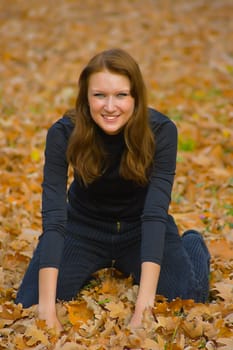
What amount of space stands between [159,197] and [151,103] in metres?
4.43

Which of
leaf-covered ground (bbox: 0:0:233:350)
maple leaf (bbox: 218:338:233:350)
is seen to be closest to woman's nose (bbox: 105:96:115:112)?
leaf-covered ground (bbox: 0:0:233:350)

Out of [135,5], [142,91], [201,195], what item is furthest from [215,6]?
[142,91]

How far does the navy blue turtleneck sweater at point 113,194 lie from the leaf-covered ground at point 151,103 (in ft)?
1.17

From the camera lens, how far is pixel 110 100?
3.19 meters

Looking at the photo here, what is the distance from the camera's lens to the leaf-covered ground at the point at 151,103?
122 inches

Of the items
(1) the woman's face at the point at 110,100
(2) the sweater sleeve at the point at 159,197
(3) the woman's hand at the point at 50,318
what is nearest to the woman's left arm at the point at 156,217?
(2) the sweater sleeve at the point at 159,197

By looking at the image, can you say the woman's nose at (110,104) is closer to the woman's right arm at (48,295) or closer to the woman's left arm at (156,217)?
the woman's left arm at (156,217)

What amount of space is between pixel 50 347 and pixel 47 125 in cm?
404

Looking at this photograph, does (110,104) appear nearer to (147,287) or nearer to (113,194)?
(113,194)

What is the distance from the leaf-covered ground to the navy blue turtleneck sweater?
0.36 meters

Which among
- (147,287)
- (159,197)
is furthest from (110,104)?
(147,287)

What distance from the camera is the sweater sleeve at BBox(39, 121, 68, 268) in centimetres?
321

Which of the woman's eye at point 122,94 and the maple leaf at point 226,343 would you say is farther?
the woman's eye at point 122,94

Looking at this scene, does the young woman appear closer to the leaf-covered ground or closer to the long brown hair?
the long brown hair
